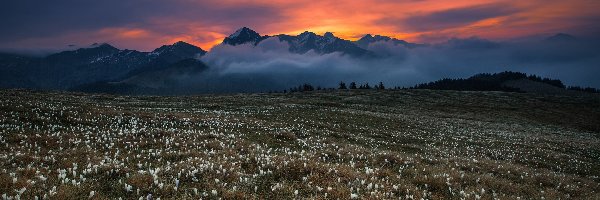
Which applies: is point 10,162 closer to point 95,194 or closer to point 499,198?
point 95,194

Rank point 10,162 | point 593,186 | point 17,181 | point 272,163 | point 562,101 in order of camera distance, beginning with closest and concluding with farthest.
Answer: point 17,181 → point 10,162 → point 272,163 → point 593,186 → point 562,101

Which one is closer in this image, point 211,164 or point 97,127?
point 211,164

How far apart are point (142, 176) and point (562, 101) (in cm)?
15407

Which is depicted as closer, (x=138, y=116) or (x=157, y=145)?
(x=157, y=145)

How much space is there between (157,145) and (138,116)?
1266 cm

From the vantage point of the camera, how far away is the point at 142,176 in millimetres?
9625

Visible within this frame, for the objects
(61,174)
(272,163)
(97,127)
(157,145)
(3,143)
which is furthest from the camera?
(97,127)

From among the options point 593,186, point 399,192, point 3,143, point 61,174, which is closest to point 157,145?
point 3,143

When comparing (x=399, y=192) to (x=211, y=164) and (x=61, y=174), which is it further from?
(x=61, y=174)

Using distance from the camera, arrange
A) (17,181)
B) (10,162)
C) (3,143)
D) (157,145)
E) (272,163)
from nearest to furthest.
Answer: (17,181) → (10,162) → (272,163) → (3,143) → (157,145)

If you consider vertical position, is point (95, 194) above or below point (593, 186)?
above

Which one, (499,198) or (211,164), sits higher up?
(211,164)

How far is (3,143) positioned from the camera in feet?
44.5

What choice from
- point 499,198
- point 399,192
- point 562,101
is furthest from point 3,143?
point 562,101
